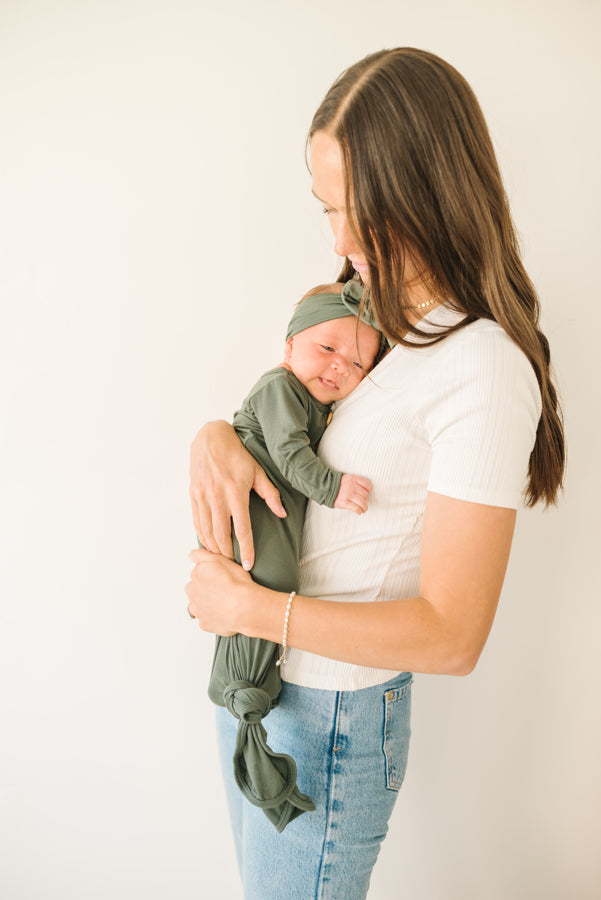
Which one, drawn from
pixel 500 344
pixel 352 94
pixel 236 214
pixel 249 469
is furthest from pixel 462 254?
pixel 236 214

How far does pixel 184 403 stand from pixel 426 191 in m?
0.80

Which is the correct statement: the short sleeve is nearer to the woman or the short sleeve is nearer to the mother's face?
the woman

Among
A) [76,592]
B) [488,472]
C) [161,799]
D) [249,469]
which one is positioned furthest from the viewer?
[161,799]

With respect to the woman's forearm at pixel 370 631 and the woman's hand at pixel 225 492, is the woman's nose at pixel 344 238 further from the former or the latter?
the woman's forearm at pixel 370 631

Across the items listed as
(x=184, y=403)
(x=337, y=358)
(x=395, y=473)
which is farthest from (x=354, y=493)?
(x=184, y=403)

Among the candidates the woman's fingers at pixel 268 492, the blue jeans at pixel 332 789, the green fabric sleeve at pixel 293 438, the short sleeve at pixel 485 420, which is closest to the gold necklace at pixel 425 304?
the short sleeve at pixel 485 420

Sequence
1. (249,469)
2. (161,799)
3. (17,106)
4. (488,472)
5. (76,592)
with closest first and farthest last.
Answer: (488,472), (249,469), (17,106), (76,592), (161,799)

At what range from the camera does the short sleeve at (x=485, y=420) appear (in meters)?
0.89

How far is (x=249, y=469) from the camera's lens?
1.15 meters

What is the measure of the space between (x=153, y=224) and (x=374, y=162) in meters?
0.71

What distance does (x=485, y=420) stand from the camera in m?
0.90

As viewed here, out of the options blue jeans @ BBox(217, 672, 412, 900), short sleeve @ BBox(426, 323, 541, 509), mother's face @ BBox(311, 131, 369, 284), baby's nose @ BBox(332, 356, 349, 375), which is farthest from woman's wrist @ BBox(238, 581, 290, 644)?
mother's face @ BBox(311, 131, 369, 284)

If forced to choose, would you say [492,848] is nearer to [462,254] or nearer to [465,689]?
[465,689]

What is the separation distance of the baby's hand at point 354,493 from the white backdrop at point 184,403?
1.97ft
